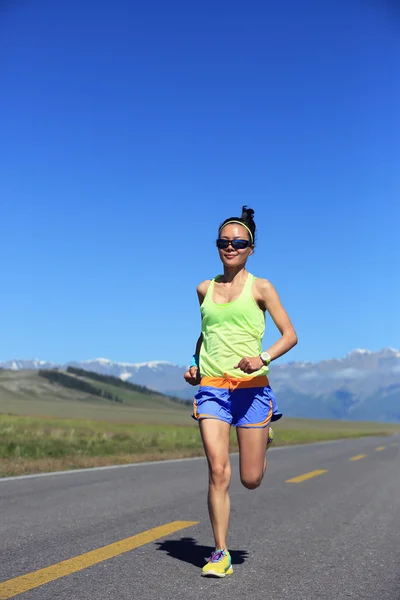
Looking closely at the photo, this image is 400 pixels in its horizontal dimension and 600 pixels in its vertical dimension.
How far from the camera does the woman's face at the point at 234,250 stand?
208 inches

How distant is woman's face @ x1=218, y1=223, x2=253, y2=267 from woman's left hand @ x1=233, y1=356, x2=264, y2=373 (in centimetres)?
80

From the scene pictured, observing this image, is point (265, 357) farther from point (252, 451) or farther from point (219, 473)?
point (219, 473)

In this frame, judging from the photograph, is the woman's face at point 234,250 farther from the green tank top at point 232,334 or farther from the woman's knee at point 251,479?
the woman's knee at point 251,479

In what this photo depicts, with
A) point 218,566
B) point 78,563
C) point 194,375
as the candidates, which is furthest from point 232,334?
point 78,563

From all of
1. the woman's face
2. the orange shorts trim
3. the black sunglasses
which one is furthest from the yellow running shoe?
the black sunglasses

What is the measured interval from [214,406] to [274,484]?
271 inches

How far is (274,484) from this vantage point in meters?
11.5

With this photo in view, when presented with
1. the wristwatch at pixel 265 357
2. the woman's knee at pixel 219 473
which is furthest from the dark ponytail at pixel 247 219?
the woman's knee at pixel 219 473

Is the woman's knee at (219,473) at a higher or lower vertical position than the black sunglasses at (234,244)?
lower

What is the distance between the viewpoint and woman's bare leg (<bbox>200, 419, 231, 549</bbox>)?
492cm

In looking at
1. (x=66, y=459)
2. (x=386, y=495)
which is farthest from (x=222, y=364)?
(x=66, y=459)

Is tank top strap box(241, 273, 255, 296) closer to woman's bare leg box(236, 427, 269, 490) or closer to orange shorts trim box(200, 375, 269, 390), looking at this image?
orange shorts trim box(200, 375, 269, 390)

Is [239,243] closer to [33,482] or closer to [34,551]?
[34,551]

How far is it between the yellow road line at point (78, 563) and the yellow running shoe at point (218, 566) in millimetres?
793
